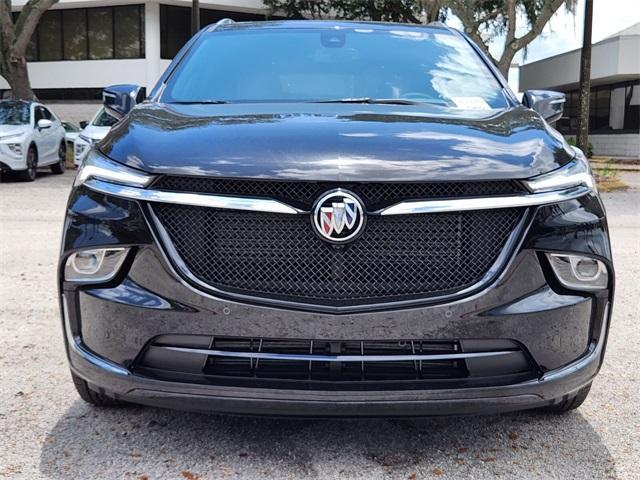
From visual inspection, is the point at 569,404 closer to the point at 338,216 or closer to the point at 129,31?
the point at 338,216

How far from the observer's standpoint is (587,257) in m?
2.30

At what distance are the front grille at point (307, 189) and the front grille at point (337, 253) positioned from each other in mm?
57

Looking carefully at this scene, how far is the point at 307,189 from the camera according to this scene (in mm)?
2236

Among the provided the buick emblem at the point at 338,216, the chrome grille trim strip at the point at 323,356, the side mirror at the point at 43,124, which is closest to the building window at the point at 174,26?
the side mirror at the point at 43,124

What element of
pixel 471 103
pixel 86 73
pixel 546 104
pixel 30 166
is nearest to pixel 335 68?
pixel 471 103

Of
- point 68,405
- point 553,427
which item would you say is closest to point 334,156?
point 553,427

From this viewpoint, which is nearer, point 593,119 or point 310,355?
point 310,355

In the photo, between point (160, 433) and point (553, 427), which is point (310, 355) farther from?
point (553, 427)

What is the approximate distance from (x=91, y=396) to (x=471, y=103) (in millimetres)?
2076

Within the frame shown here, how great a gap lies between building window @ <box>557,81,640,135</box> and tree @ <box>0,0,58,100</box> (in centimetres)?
1914

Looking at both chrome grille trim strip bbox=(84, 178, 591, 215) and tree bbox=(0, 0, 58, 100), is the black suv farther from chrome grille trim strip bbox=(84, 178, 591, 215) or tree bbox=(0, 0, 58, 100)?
tree bbox=(0, 0, 58, 100)

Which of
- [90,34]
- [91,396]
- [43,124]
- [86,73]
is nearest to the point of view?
[91,396]

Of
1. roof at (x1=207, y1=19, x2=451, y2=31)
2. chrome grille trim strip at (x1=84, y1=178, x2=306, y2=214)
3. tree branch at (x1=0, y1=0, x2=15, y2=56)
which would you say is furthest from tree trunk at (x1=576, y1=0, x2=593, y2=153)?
tree branch at (x1=0, y1=0, x2=15, y2=56)

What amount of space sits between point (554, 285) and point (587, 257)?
15cm
